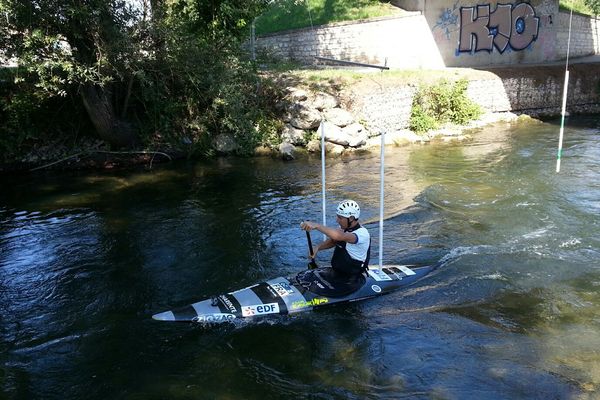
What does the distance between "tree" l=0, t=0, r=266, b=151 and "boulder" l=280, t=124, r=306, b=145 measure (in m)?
2.41

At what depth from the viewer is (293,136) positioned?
1647 cm

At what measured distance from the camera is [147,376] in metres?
5.49

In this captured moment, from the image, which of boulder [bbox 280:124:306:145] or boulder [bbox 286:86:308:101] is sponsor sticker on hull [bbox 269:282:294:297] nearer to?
boulder [bbox 280:124:306:145]

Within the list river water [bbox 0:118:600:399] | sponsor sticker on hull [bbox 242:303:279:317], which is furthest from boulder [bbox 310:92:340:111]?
sponsor sticker on hull [bbox 242:303:279:317]

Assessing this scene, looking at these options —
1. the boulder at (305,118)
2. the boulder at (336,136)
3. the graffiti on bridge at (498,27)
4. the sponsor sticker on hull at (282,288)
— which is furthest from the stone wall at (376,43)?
the sponsor sticker on hull at (282,288)

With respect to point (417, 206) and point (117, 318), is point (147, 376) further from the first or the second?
point (417, 206)

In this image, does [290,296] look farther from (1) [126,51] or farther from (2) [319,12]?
(2) [319,12]

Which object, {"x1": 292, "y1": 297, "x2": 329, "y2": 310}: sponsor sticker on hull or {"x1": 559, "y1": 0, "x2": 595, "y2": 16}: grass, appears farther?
{"x1": 559, "y1": 0, "x2": 595, "y2": 16}: grass

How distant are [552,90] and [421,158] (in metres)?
10.7

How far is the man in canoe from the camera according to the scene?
6527mm

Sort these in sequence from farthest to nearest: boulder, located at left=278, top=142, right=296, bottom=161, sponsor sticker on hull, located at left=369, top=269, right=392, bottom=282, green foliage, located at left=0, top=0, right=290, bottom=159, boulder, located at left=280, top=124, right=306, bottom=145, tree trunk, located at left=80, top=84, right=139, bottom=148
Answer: boulder, located at left=280, top=124, right=306, bottom=145, boulder, located at left=278, top=142, right=296, bottom=161, tree trunk, located at left=80, top=84, right=139, bottom=148, green foliage, located at left=0, top=0, right=290, bottom=159, sponsor sticker on hull, located at left=369, top=269, right=392, bottom=282

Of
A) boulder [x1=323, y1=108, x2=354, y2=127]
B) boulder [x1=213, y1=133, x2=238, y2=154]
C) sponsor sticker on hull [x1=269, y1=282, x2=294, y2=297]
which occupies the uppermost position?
boulder [x1=323, y1=108, x2=354, y2=127]

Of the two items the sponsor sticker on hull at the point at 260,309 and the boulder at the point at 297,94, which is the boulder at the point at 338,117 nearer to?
the boulder at the point at 297,94

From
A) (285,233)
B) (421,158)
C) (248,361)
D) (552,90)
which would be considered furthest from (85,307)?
(552,90)
